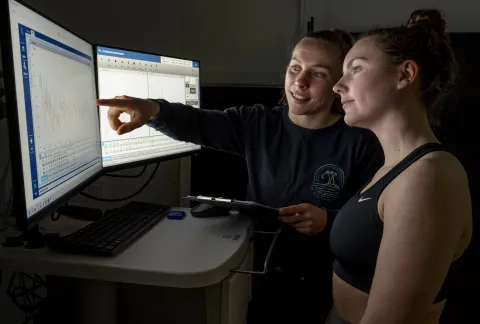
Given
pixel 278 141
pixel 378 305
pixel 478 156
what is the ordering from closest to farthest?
pixel 378 305
pixel 278 141
pixel 478 156

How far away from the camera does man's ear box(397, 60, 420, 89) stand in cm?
80

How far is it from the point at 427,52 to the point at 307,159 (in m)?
0.47

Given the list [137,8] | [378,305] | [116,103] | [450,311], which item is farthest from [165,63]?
[450,311]

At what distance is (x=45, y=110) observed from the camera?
810 millimetres

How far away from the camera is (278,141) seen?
4.19 feet

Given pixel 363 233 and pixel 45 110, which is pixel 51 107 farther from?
pixel 363 233

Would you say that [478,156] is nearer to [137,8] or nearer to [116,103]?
[116,103]

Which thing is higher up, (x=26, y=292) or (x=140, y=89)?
(x=140, y=89)

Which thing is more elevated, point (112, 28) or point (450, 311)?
point (112, 28)

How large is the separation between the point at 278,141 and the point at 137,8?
1305 millimetres

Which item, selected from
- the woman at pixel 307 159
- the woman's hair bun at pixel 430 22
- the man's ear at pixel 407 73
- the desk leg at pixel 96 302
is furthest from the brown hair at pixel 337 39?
the desk leg at pixel 96 302

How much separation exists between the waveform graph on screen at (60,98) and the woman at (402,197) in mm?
586

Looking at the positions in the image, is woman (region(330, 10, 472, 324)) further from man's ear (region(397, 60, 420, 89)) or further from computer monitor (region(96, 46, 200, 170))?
computer monitor (region(96, 46, 200, 170))

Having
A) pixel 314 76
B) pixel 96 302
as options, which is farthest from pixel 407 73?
pixel 96 302
